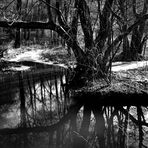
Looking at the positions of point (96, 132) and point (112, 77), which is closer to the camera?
point (96, 132)

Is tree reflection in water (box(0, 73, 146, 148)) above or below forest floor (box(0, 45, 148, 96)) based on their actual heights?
below

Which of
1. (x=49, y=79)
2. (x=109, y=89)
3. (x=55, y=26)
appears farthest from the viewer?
(x=49, y=79)

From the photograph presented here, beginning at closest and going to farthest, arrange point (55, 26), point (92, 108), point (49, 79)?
1. point (92, 108)
2. point (55, 26)
3. point (49, 79)

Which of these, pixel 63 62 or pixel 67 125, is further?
pixel 63 62

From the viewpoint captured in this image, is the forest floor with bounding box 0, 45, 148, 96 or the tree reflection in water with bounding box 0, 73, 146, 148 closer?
the tree reflection in water with bounding box 0, 73, 146, 148

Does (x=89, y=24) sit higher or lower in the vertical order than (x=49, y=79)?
higher

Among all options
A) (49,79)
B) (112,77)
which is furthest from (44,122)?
(49,79)

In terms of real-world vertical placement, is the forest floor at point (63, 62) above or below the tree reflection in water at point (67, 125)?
above

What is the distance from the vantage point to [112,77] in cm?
1278

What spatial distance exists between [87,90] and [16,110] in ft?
11.0

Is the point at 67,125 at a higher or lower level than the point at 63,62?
lower

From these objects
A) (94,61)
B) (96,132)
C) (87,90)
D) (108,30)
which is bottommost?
(96,132)

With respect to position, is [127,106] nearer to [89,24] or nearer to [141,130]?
[141,130]

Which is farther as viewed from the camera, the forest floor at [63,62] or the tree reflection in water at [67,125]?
the forest floor at [63,62]
